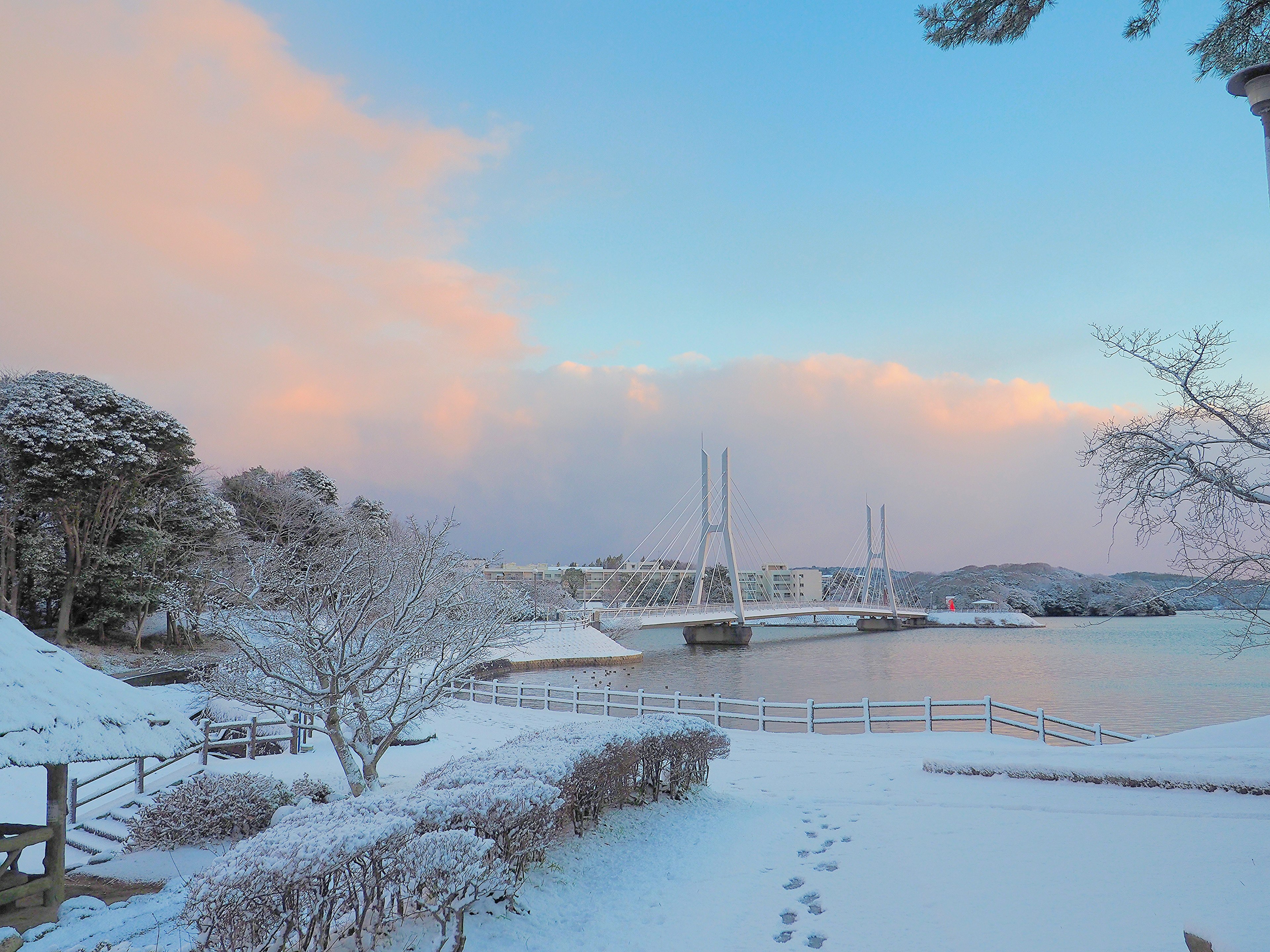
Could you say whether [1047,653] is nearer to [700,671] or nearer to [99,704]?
[700,671]

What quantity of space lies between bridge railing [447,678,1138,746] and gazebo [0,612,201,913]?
5.57 metres

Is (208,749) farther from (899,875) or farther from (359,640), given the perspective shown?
(899,875)

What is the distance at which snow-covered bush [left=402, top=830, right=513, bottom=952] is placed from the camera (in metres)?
4.25

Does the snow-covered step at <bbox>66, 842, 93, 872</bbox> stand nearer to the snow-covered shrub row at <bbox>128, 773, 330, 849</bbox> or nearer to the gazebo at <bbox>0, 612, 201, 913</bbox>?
the snow-covered shrub row at <bbox>128, 773, 330, 849</bbox>

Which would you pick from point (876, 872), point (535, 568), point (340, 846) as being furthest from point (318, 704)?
point (535, 568)

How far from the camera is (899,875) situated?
18.6ft

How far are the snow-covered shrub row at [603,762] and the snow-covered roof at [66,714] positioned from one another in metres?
2.29

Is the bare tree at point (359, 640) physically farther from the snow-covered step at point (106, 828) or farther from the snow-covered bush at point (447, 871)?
the snow-covered bush at point (447, 871)

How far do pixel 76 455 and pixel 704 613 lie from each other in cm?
3499

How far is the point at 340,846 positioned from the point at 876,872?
13.1ft

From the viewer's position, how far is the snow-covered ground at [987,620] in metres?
81.8

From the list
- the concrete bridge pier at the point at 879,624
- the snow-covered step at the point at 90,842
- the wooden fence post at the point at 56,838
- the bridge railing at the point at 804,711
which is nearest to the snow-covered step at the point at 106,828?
the snow-covered step at the point at 90,842

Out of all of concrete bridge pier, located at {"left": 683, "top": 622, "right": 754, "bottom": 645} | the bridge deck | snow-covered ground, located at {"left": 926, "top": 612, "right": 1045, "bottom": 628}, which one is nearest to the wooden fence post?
the bridge deck

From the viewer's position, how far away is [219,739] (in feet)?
43.0
